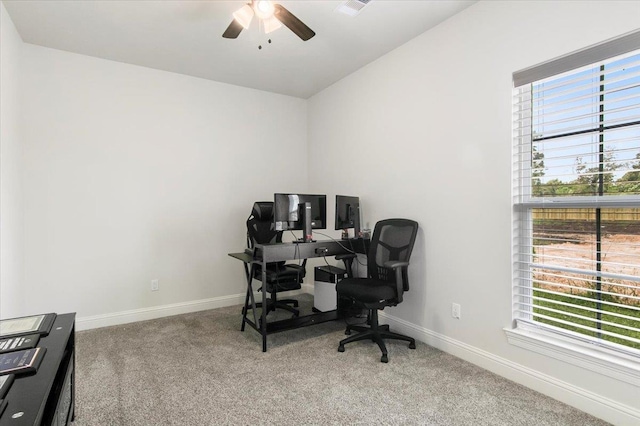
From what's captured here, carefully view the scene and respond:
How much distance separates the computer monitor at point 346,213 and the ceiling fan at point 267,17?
1.58 metres

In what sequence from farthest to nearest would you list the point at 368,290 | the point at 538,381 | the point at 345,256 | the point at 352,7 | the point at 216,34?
the point at 345,256
the point at 216,34
the point at 368,290
the point at 352,7
the point at 538,381

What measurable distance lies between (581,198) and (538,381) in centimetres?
123

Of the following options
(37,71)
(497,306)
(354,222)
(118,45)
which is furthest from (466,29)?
(37,71)

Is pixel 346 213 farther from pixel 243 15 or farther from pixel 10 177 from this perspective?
pixel 10 177

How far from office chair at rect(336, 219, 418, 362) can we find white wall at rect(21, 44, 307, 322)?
187 cm

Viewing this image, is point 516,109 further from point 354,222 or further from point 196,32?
point 196,32

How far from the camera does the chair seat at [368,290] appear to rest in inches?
105

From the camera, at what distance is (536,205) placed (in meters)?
2.28

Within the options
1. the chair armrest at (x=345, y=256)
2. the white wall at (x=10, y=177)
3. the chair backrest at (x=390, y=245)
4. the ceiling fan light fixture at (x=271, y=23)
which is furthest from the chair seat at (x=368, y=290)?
the white wall at (x=10, y=177)

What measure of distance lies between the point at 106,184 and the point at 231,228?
1.45 meters

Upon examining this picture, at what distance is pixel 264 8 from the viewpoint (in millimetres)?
2262

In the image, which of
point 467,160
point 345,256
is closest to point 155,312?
point 345,256

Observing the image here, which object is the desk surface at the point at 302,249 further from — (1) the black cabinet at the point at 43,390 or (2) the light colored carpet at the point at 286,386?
(1) the black cabinet at the point at 43,390

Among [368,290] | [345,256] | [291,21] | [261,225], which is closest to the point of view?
[291,21]
